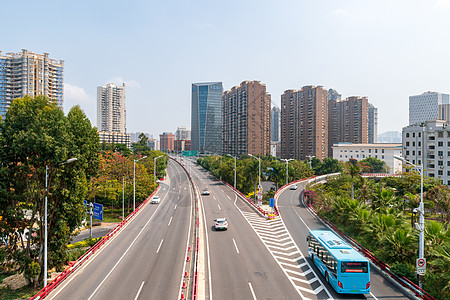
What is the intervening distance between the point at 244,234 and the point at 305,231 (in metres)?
6.84

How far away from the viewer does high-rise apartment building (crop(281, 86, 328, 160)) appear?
125 m

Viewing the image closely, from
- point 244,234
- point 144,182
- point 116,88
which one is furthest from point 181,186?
point 116,88

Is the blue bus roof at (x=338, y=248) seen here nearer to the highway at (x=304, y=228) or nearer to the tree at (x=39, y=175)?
the highway at (x=304, y=228)

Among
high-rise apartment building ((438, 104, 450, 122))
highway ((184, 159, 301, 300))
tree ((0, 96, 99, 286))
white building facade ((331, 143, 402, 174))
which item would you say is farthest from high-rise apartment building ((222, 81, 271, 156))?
tree ((0, 96, 99, 286))

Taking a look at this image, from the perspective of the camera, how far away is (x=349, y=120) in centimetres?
15412

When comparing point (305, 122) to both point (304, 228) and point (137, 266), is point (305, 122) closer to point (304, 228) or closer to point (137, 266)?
point (304, 228)

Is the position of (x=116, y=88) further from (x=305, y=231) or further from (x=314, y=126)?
(x=305, y=231)

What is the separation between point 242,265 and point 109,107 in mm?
181630

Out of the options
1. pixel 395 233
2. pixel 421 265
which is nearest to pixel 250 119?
pixel 395 233

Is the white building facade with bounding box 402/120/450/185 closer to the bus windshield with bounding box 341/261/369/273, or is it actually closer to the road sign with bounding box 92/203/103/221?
the bus windshield with bounding box 341/261/369/273

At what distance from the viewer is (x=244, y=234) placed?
29.3m

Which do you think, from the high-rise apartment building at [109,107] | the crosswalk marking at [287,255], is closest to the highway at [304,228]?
the crosswalk marking at [287,255]

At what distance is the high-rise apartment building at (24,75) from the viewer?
10638 centimetres

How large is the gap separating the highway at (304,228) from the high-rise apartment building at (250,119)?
207ft
